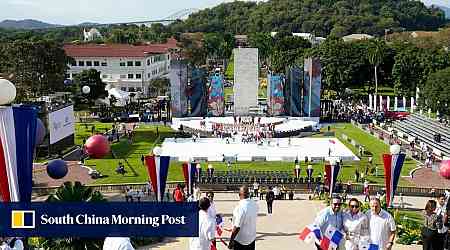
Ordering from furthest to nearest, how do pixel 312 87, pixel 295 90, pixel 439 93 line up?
pixel 439 93 → pixel 295 90 → pixel 312 87

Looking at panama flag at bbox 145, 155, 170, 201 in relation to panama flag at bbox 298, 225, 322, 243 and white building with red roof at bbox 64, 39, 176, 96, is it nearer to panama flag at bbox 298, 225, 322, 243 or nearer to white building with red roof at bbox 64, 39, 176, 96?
panama flag at bbox 298, 225, 322, 243

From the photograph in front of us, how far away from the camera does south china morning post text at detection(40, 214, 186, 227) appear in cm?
941

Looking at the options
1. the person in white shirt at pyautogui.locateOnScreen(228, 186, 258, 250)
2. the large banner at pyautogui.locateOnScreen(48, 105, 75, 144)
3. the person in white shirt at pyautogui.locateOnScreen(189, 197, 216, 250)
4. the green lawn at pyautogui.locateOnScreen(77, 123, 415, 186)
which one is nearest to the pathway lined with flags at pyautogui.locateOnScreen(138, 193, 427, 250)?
the green lawn at pyautogui.locateOnScreen(77, 123, 415, 186)

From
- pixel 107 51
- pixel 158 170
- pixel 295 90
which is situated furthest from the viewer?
pixel 107 51

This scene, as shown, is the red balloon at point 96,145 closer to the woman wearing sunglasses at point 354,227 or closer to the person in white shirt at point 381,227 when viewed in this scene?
the woman wearing sunglasses at point 354,227

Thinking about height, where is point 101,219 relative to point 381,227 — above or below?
above

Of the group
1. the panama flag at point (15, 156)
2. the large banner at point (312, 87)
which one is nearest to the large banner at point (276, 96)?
the large banner at point (312, 87)

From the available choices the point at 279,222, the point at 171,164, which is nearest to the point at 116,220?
the point at 279,222

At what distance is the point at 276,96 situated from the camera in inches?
2341

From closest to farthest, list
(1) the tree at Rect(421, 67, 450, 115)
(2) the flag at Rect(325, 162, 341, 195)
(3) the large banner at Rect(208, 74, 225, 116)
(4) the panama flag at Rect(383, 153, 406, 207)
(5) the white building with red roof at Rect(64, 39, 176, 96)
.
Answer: (4) the panama flag at Rect(383, 153, 406, 207) → (2) the flag at Rect(325, 162, 341, 195) → (3) the large banner at Rect(208, 74, 225, 116) → (1) the tree at Rect(421, 67, 450, 115) → (5) the white building with red roof at Rect(64, 39, 176, 96)

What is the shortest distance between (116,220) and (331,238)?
3.91 m

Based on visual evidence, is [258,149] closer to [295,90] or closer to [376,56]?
[295,90]

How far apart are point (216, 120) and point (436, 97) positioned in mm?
21856

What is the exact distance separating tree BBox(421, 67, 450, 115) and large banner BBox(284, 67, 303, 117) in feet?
44.7
